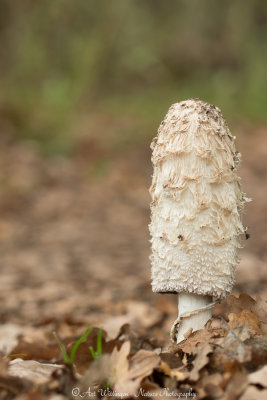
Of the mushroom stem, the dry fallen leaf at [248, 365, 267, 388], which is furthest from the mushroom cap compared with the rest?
the dry fallen leaf at [248, 365, 267, 388]

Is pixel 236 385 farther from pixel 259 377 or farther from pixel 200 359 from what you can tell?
pixel 200 359

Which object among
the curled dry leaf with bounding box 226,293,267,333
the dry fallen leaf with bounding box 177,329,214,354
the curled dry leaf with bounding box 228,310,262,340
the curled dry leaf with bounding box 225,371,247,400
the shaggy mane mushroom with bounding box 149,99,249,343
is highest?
the shaggy mane mushroom with bounding box 149,99,249,343

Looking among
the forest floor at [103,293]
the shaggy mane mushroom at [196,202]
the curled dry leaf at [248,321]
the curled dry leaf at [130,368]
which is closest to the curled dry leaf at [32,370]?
the forest floor at [103,293]

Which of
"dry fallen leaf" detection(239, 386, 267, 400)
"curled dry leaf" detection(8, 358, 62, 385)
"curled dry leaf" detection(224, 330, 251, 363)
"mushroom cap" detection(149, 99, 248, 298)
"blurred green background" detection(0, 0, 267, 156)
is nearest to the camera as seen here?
"dry fallen leaf" detection(239, 386, 267, 400)

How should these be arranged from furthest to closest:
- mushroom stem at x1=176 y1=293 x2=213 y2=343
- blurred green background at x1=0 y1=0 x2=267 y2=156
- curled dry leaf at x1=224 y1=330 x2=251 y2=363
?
blurred green background at x1=0 y1=0 x2=267 y2=156
mushroom stem at x1=176 y1=293 x2=213 y2=343
curled dry leaf at x1=224 y1=330 x2=251 y2=363

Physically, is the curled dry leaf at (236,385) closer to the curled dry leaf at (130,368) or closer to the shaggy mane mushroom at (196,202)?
the curled dry leaf at (130,368)

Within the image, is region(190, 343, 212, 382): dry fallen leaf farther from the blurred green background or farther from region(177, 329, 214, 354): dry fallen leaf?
the blurred green background

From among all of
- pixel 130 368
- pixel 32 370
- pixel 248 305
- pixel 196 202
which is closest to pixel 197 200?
pixel 196 202

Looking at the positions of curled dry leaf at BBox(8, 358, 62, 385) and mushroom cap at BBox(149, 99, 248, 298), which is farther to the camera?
mushroom cap at BBox(149, 99, 248, 298)
